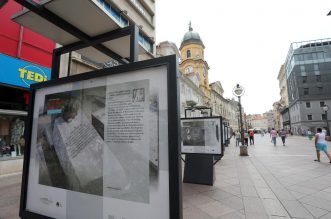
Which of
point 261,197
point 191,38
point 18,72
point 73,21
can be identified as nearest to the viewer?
point 73,21

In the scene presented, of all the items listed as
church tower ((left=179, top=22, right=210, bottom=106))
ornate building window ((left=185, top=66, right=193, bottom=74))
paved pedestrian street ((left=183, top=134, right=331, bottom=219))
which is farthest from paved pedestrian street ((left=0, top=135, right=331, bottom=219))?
ornate building window ((left=185, top=66, right=193, bottom=74))

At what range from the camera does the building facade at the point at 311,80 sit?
54.4 m

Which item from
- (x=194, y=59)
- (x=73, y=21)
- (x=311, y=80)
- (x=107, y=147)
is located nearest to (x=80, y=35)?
(x=73, y=21)

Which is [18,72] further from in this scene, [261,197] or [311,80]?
[311,80]

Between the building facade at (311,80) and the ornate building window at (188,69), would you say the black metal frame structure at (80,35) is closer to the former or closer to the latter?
the ornate building window at (188,69)

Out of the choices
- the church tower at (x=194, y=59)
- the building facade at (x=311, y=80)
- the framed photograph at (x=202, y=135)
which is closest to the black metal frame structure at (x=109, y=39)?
the framed photograph at (x=202, y=135)

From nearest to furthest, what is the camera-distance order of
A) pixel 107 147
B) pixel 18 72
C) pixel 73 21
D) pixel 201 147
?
pixel 107 147 < pixel 73 21 < pixel 201 147 < pixel 18 72

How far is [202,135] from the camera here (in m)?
6.54

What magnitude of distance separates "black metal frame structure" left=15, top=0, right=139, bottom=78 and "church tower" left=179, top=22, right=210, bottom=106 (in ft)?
151

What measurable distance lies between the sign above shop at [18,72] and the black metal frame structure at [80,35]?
6823 millimetres

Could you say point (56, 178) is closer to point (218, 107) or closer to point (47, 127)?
point (47, 127)

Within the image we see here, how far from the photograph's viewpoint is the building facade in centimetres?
5441

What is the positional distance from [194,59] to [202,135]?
44342 mm

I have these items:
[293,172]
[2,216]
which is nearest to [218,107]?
[293,172]
